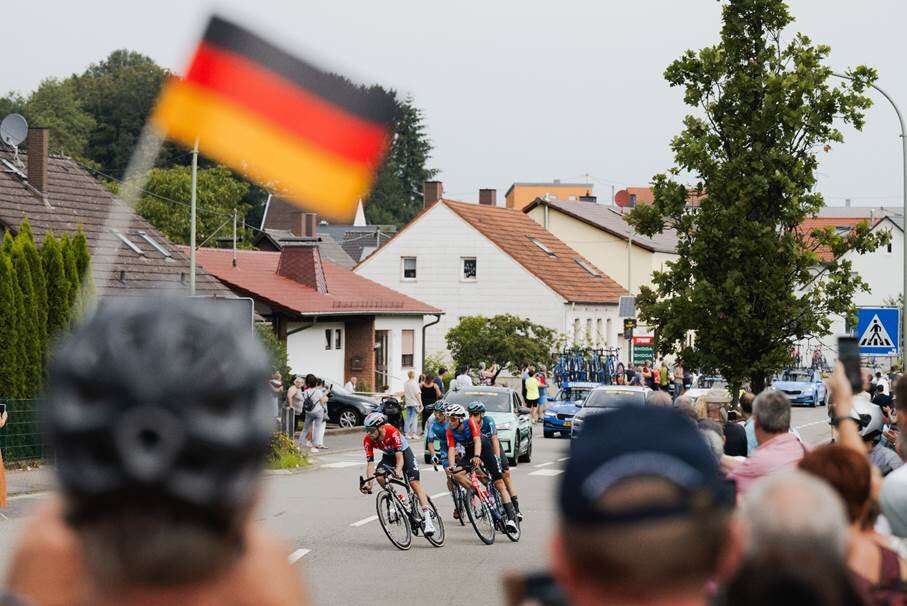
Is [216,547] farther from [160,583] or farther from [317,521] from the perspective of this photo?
[317,521]

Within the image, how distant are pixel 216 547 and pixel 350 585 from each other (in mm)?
12126

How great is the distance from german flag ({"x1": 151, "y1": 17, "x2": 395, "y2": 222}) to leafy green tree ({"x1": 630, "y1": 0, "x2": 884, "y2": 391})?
69.6 ft

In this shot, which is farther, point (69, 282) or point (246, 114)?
point (69, 282)

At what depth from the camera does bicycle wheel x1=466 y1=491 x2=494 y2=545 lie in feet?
58.5

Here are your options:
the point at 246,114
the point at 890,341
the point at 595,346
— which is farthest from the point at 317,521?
the point at 595,346

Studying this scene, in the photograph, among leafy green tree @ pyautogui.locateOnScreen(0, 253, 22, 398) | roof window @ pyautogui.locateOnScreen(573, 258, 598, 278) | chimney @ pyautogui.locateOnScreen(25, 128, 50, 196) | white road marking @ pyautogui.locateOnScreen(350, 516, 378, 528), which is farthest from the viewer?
roof window @ pyautogui.locateOnScreen(573, 258, 598, 278)

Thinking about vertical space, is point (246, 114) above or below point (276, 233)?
below

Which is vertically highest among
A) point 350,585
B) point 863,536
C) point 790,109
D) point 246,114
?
point 790,109

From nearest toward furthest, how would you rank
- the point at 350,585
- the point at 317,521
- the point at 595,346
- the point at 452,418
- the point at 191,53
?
1. the point at 191,53
2. the point at 350,585
3. the point at 452,418
4. the point at 317,521
5. the point at 595,346

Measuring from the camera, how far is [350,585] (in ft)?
45.3

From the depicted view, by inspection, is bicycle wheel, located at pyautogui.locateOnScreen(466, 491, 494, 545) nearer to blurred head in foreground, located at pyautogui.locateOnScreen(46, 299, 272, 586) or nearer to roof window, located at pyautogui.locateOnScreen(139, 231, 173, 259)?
blurred head in foreground, located at pyautogui.locateOnScreen(46, 299, 272, 586)

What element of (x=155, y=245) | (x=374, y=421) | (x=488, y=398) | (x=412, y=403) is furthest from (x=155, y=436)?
(x=155, y=245)

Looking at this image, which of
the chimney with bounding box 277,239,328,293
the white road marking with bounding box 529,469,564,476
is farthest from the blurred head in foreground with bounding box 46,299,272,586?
the chimney with bounding box 277,239,328,293

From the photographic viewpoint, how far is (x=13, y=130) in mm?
37094
